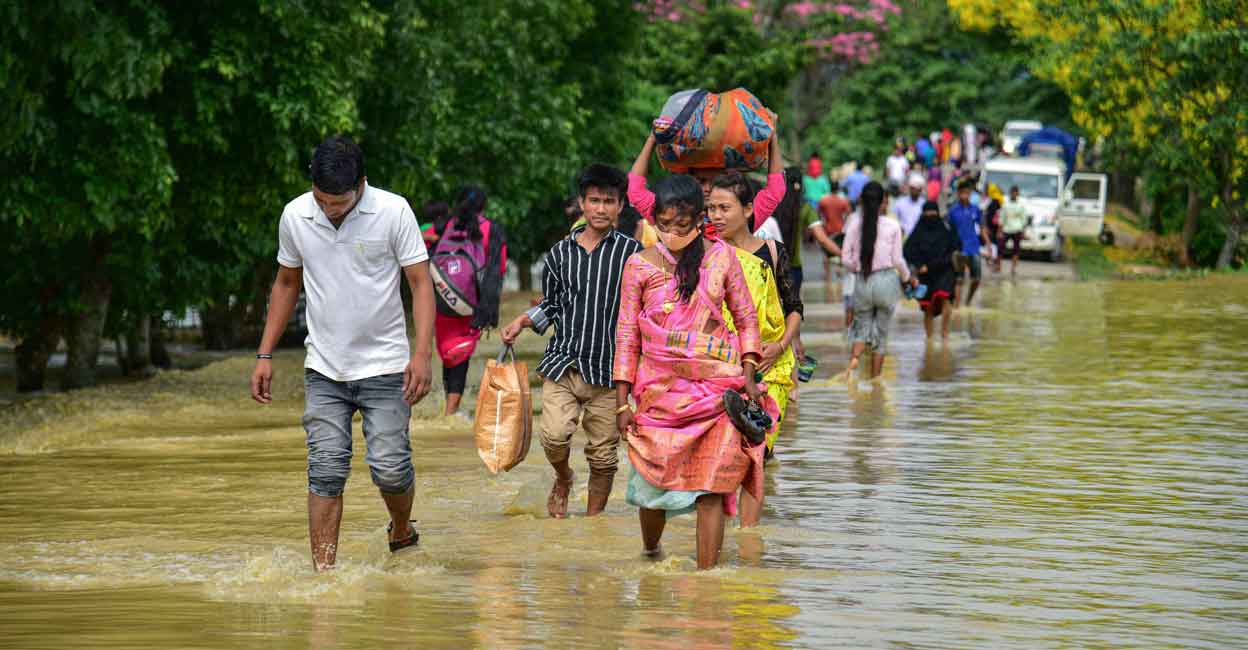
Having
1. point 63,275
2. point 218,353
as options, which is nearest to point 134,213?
point 63,275

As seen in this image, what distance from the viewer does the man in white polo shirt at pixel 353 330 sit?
25.7 ft

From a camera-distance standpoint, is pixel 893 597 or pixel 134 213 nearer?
pixel 893 597

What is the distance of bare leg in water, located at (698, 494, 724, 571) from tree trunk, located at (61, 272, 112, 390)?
13025 mm

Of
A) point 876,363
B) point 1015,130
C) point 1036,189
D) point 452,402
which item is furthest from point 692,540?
point 1015,130

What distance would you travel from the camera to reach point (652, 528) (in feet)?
27.4

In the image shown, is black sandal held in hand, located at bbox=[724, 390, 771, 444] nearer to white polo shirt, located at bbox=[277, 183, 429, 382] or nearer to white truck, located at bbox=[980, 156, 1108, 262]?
white polo shirt, located at bbox=[277, 183, 429, 382]

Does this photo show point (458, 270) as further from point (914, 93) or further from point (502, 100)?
point (914, 93)

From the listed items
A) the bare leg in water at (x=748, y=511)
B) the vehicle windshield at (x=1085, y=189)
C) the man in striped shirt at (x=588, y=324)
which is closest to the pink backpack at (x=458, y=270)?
the man in striped shirt at (x=588, y=324)

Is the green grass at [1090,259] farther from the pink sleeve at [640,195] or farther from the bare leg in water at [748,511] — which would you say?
the pink sleeve at [640,195]

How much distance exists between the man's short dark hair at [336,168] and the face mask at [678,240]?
122cm

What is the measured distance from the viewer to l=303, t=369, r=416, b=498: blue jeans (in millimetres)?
7871

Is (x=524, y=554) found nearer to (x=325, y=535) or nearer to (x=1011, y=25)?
(x=325, y=535)

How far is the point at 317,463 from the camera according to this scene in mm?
7863

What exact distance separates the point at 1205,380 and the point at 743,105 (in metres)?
9.86
